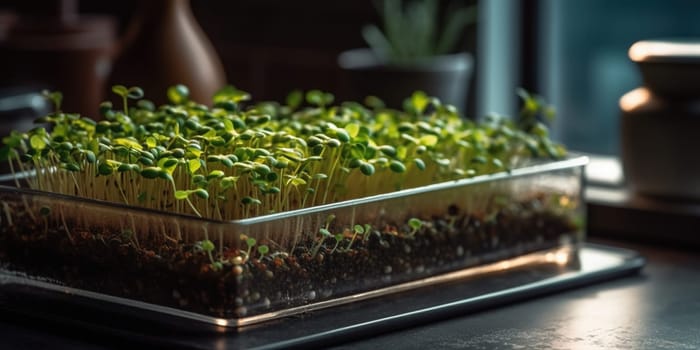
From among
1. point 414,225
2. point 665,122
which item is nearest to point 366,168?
point 414,225

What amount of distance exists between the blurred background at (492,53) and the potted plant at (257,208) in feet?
3.14

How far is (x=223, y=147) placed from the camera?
1277 millimetres

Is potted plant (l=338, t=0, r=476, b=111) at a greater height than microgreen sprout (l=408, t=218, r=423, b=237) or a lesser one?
greater

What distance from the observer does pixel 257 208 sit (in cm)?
118

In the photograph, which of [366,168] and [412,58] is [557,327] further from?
[412,58]

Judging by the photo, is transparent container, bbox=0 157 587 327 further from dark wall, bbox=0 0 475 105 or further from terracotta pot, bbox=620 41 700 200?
dark wall, bbox=0 0 475 105

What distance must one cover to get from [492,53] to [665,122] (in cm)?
105

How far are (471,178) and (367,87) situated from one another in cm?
96

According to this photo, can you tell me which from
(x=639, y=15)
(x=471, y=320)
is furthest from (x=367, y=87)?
(x=471, y=320)

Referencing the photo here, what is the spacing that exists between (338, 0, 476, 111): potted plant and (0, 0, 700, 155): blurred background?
0.10 feet

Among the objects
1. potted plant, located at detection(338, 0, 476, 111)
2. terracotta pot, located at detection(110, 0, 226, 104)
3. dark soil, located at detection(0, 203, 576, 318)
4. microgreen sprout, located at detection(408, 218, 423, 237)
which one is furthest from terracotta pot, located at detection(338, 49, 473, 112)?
microgreen sprout, located at detection(408, 218, 423, 237)

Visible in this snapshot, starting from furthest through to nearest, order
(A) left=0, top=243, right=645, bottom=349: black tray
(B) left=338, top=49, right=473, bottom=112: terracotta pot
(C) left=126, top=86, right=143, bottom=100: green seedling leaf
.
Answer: (B) left=338, top=49, right=473, bottom=112: terracotta pot < (C) left=126, top=86, right=143, bottom=100: green seedling leaf < (A) left=0, top=243, right=645, bottom=349: black tray

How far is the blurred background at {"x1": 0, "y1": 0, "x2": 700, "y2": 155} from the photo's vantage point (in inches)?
102

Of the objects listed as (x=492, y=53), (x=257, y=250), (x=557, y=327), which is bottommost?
(x=557, y=327)
